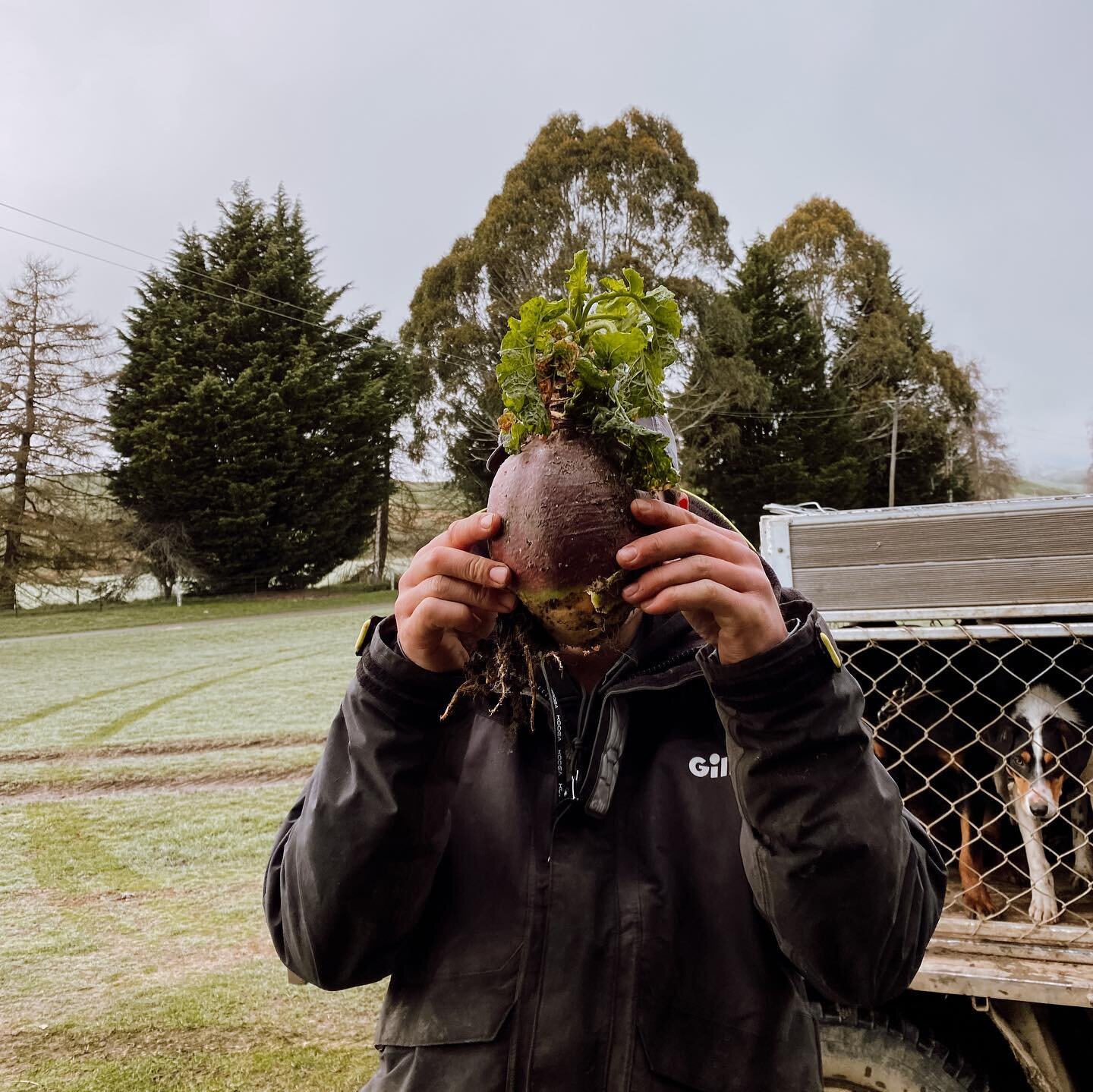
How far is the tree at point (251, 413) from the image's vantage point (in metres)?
24.1

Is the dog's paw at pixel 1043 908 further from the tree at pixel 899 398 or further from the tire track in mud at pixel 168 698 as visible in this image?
the tree at pixel 899 398

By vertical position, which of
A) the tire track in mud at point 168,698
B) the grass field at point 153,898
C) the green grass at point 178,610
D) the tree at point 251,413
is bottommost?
the grass field at point 153,898

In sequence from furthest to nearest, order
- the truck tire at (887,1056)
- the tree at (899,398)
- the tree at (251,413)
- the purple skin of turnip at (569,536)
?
the tree at (899,398), the tree at (251,413), the truck tire at (887,1056), the purple skin of turnip at (569,536)

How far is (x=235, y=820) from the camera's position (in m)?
6.18

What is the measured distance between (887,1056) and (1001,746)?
1.23m

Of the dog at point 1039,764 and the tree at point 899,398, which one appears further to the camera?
the tree at point 899,398

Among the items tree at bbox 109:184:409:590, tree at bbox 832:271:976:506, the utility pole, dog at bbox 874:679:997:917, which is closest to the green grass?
tree at bbox 109:184:409:590

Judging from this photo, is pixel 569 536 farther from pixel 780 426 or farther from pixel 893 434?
pixel 893 434

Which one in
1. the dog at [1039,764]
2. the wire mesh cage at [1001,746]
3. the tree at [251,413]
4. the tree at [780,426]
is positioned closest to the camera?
the wire mesh cage at [1001,746]

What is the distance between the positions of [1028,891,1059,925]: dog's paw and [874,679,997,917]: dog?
0.18 m

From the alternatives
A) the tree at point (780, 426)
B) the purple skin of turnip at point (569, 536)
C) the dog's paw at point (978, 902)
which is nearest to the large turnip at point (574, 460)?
the purple skin of turnip at point (569, 536)

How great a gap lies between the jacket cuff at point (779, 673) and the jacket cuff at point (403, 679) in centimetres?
50

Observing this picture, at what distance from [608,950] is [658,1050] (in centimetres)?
19

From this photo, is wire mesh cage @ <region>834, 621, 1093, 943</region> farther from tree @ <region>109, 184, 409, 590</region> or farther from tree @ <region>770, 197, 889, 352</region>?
tree @ <region>770, 197, 889, 352</region>
